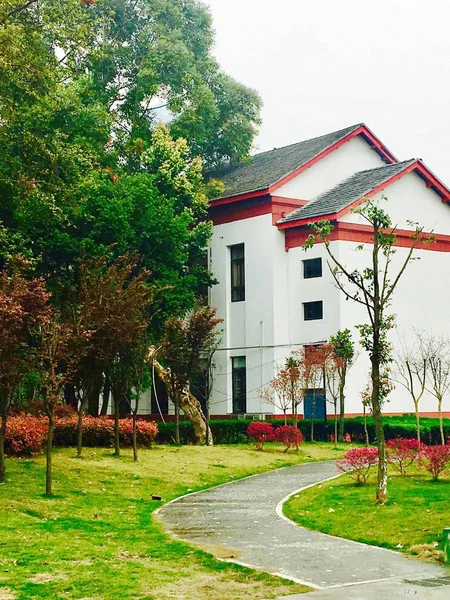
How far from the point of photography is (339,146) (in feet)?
140

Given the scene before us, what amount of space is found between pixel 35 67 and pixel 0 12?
1.52m

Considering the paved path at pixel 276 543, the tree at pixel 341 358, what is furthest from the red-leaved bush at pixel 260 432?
the paved path at pixel 276 543

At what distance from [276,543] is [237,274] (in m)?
28.5

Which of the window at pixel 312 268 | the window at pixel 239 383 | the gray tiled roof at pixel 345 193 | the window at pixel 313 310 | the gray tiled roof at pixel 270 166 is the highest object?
the gray tiled roof at pixel 270 166

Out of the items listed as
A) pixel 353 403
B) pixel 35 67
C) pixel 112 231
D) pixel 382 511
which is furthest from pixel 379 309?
pixel 353 403

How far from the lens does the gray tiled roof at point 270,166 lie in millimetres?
41219

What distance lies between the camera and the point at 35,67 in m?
22.6

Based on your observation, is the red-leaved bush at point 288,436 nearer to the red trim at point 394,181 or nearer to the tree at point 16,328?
the red trim at point 394,181

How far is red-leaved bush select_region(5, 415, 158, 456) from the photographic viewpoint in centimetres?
2402

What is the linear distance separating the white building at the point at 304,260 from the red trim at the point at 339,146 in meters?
0.07

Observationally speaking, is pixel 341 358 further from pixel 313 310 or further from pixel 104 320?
pixel 104 320

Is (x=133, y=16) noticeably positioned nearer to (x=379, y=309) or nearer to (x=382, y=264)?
(x=382, y=264)

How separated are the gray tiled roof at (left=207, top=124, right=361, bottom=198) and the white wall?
1.75 ft

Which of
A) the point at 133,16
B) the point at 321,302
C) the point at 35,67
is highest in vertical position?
the point at 133,16
